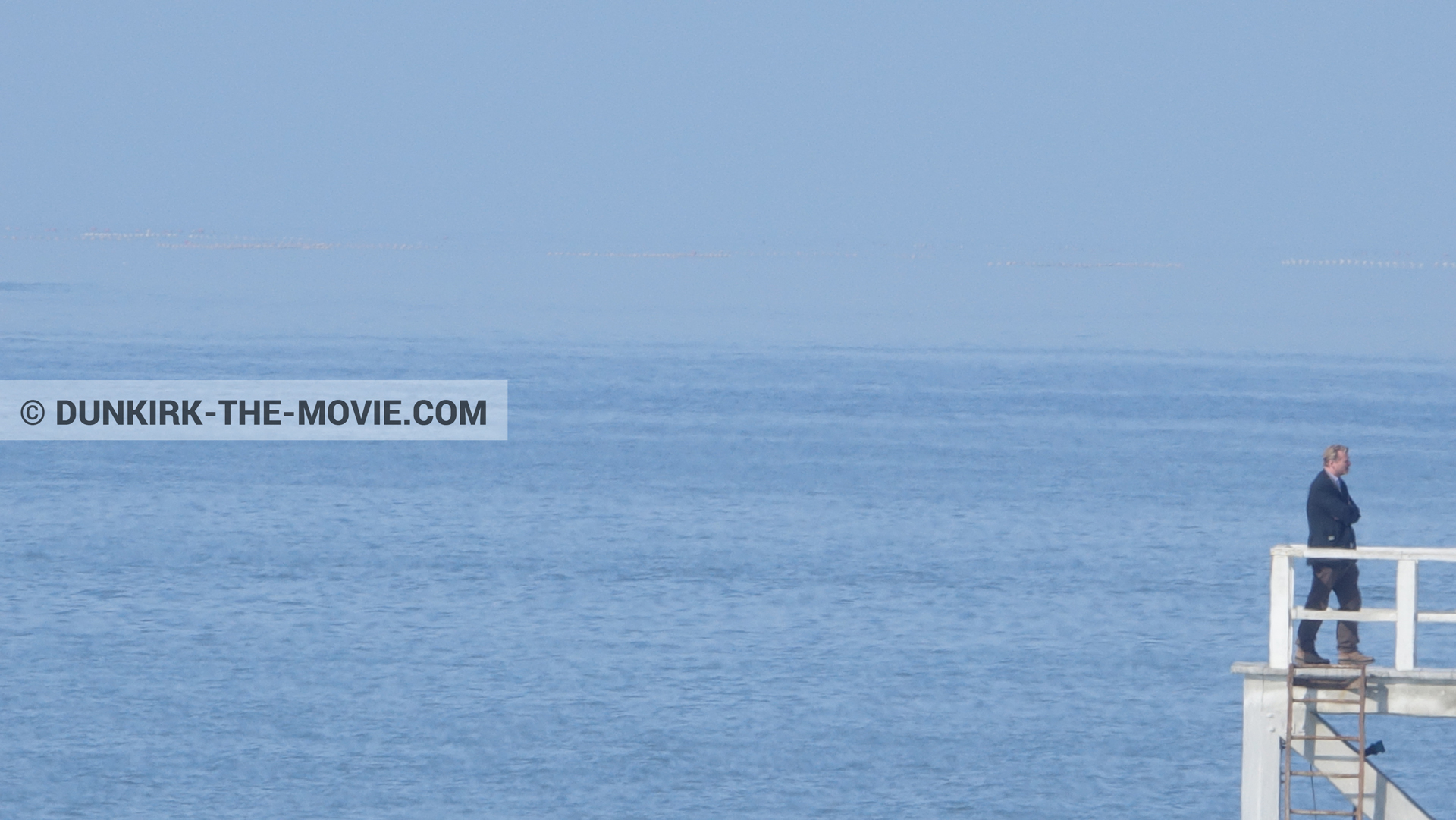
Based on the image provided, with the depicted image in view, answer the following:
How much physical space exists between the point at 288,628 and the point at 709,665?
30.1 feet

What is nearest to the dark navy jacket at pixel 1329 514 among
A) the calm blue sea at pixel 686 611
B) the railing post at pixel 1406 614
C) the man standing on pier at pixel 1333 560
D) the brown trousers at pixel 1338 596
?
the man standing on pier at pixel 1333 560

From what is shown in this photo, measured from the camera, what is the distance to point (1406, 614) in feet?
52.2

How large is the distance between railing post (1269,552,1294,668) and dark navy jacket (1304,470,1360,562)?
58cm

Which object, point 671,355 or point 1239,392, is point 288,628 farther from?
point 671,355

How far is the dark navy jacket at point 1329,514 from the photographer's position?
1644 centimetres

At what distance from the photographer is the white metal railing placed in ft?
52.0

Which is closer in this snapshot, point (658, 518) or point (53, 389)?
point (658, 518)

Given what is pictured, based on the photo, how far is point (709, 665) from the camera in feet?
122

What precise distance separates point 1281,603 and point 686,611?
2646cm

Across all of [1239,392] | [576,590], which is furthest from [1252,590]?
[1239,392]

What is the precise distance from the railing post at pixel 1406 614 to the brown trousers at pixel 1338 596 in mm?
563

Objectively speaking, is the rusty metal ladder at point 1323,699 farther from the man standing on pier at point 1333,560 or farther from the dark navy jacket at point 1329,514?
the dark navy jacket at point 1329,514

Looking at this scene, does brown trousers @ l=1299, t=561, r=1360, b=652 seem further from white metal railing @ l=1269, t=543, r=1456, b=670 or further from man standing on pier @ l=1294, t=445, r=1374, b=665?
white metal railing @ l=1269, t=543, r=1456, b=670

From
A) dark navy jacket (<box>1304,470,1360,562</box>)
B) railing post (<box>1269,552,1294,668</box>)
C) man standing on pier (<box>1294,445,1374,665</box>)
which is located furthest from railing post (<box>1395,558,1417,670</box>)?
railing post (<box>1269,552,1294,668</box>)
